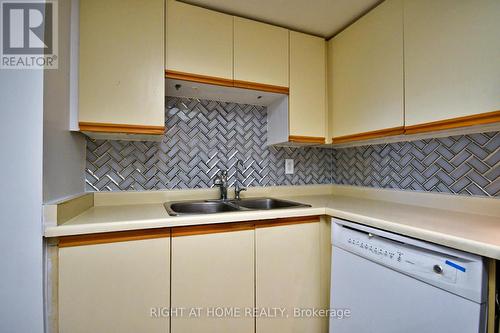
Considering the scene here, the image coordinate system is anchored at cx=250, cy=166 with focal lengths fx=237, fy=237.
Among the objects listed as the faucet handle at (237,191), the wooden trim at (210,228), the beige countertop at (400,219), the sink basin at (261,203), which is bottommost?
the wooden trim at (210,228)

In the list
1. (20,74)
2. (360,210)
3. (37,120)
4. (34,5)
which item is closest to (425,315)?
(360,210)

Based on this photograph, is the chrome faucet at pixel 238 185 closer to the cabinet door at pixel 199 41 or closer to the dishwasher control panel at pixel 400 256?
the cabinet door at pixel 199 41

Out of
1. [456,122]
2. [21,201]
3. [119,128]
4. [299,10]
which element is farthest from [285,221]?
[299,10]

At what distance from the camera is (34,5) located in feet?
2.93

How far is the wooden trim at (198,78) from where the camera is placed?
135cm

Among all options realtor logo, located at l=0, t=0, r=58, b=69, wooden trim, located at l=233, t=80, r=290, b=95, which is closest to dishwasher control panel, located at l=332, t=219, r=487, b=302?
wooden trim, located at l=233, t=80, r=290, b=95

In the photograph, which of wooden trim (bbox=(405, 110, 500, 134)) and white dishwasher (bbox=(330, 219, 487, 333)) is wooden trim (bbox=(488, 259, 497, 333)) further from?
wooden trim (bbox=(405, 110, 500, 134))

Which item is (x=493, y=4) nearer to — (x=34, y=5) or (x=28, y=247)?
(x=34, y=5)

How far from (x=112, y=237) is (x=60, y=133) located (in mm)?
533

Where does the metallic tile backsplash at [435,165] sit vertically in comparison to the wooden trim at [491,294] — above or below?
above

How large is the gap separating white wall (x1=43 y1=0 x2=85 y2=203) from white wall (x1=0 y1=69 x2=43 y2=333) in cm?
3

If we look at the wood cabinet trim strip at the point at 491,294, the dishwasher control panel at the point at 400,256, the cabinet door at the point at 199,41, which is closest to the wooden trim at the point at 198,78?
the cabinet door at the point at 199,41

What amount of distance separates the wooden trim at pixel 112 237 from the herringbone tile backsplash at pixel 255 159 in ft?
1.90

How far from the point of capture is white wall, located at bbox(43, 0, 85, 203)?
3.07 feet
